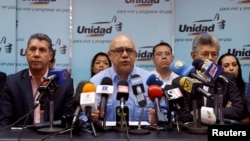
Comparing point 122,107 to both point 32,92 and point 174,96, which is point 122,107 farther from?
point 32,92

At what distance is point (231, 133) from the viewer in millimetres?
1586

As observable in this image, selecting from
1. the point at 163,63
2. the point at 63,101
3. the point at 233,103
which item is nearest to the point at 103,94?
the point at 63,101

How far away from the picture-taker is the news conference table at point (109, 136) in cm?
179

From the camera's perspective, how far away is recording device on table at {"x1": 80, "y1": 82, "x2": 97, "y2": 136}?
1869mm

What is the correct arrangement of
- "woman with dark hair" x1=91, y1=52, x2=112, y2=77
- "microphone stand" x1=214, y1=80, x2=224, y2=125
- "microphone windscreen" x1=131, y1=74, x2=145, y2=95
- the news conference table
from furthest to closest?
"woman with dark hair" x1=91, y1=52, x2=112, y2=77 → "microphone windscreen" x1=131, y1=74, x2=145, y2=95 → "microphone stand" x1=214, y1=80, x2=224, y2=125 → the news conference table

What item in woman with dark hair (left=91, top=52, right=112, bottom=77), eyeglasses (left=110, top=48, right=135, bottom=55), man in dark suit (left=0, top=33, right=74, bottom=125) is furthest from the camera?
woman with dark hair (left=91, top=52, right=112, bottom=77)

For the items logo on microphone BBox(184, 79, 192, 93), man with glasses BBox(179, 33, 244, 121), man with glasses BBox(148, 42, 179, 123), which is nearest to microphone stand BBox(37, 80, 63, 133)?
logo on microphone BBox(184, 79, 192, 93)

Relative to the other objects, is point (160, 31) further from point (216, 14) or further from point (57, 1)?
point (57, 1)

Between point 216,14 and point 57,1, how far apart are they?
8.11ft

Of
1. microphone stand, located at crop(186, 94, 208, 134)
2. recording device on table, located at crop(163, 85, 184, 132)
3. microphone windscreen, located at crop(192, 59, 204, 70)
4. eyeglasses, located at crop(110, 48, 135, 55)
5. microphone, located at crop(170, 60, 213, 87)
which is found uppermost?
eyeglasses, located at crop(110, 48, 135, 55)

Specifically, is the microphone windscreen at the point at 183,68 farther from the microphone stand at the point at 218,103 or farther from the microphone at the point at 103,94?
the microphone at the point at 103,94

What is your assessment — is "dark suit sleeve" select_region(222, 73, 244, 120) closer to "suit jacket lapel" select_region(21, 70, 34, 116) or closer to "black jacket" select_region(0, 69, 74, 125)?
"black jacket" select_region(0, 69, 74, 125)

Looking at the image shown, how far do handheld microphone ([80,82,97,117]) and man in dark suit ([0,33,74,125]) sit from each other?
2.19 ft

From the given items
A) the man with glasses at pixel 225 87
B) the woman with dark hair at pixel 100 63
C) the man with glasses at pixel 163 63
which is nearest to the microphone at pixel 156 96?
the man with glasses at pixel 225 87
